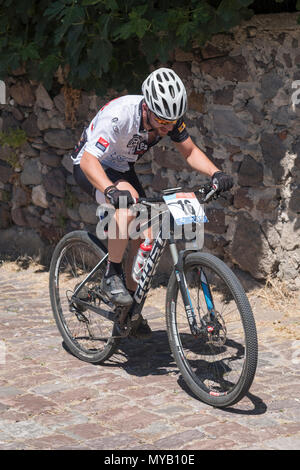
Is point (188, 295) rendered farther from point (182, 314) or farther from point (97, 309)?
point (97, 309)

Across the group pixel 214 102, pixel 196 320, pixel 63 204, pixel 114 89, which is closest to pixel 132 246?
pixel 196 320

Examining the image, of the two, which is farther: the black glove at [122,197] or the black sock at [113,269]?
the black sock at [113,269]

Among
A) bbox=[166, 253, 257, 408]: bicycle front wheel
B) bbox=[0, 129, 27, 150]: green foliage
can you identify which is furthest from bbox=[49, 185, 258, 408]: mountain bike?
bbox=[0, 129, 27, 150]: green foliage

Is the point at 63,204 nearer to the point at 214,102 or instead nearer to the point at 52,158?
the point at 52,158

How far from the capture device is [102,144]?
4648 mm

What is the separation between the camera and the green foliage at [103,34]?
5.99m

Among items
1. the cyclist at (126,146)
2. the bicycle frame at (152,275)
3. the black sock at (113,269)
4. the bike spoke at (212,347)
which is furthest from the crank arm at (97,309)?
the bike spoke at (212,347)

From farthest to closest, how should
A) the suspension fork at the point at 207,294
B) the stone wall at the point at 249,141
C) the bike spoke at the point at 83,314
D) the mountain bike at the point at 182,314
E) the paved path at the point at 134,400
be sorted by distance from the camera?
the stone wall at the point at 249,141, the bike spoke at the point at 83,314, the suspension fork at the point at 207,294, the mountain bike at the point at 182,314, the paved path at the point at 134,400

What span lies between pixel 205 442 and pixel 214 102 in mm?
3198

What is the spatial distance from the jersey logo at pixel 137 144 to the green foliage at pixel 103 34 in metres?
1.43

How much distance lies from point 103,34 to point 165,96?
2.13m

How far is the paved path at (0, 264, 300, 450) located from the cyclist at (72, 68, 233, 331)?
519 mm

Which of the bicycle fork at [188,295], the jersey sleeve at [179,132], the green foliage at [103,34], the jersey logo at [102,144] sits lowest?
the bicycle fork at [188,295]

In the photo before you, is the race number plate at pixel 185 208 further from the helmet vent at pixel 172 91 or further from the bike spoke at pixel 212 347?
the helmet vent at pixel 172 91
